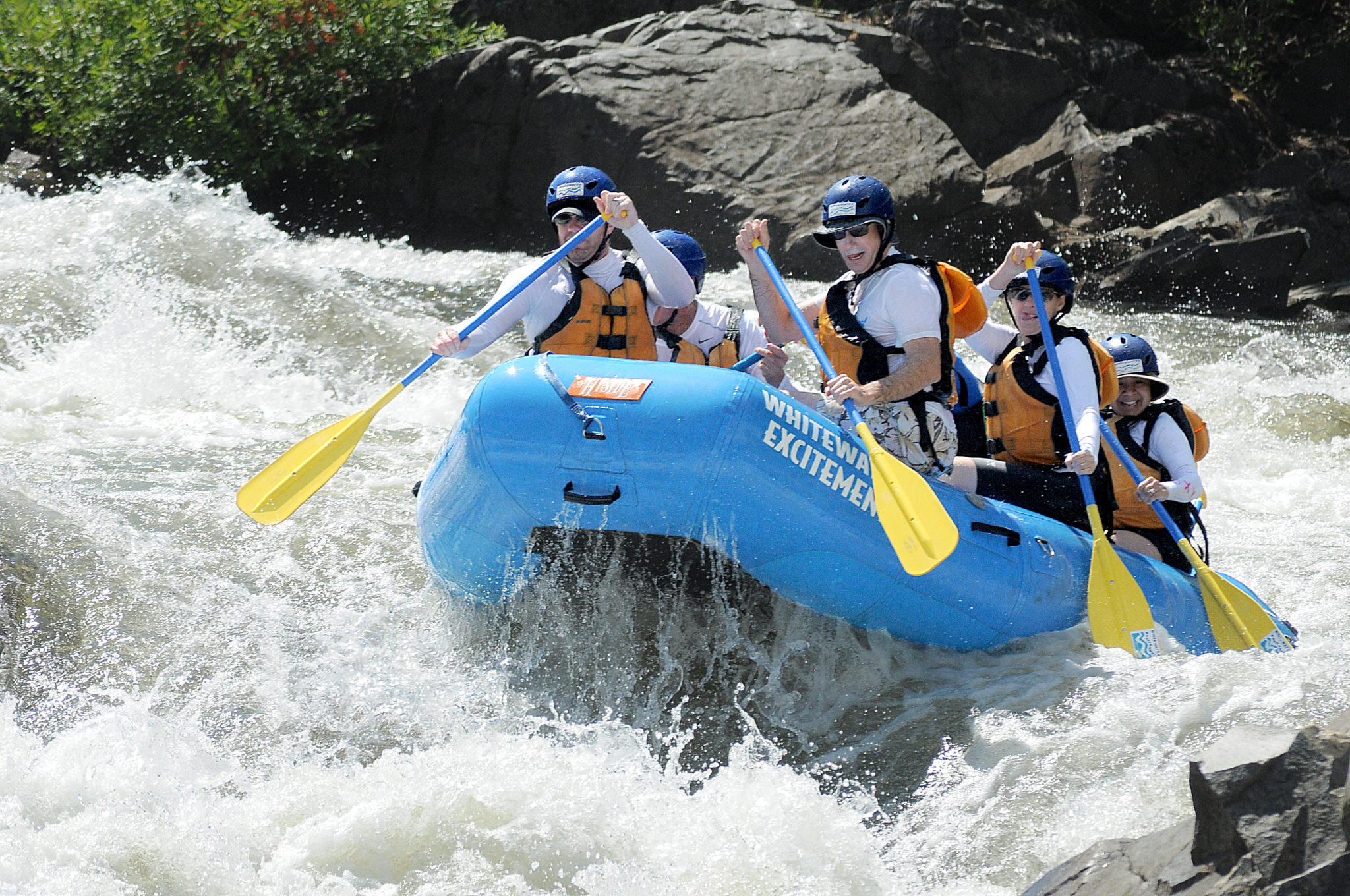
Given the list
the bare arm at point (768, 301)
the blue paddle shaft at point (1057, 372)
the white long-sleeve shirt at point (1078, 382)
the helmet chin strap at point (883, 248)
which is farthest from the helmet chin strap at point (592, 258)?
the blue paddle shaft at point (1057, 372)

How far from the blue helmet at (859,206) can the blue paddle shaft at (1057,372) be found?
0.84m

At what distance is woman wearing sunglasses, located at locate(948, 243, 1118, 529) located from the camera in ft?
13.7

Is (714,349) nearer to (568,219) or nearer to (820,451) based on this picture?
(568,219)

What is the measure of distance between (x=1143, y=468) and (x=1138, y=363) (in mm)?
383

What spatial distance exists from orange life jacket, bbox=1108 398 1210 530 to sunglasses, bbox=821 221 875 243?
4.96ft

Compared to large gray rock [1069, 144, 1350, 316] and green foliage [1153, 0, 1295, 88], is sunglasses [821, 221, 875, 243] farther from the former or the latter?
green foliage [1153, 0, 1295, 88]

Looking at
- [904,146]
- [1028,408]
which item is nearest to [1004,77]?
[904,146]

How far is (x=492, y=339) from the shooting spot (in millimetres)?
3867

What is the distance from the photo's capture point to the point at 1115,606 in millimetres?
3861

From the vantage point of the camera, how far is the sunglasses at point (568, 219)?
13.0ft

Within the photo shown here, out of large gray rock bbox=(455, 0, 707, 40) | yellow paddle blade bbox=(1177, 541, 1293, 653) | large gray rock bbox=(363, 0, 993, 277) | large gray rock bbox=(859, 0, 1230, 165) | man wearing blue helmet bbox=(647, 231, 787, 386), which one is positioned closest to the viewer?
yellow paddle blade bbox=(1177, 541, 1293, 653)

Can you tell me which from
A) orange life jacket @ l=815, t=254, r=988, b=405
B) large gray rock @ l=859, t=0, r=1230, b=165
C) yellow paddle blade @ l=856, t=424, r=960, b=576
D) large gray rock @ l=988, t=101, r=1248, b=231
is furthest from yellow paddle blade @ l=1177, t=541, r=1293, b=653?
large gray rock @ l=859, t=0, r=1230, b=165

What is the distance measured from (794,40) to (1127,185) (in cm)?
334

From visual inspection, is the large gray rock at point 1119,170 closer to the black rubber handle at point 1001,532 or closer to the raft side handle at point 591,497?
the black rubber handle at point 1001,532
